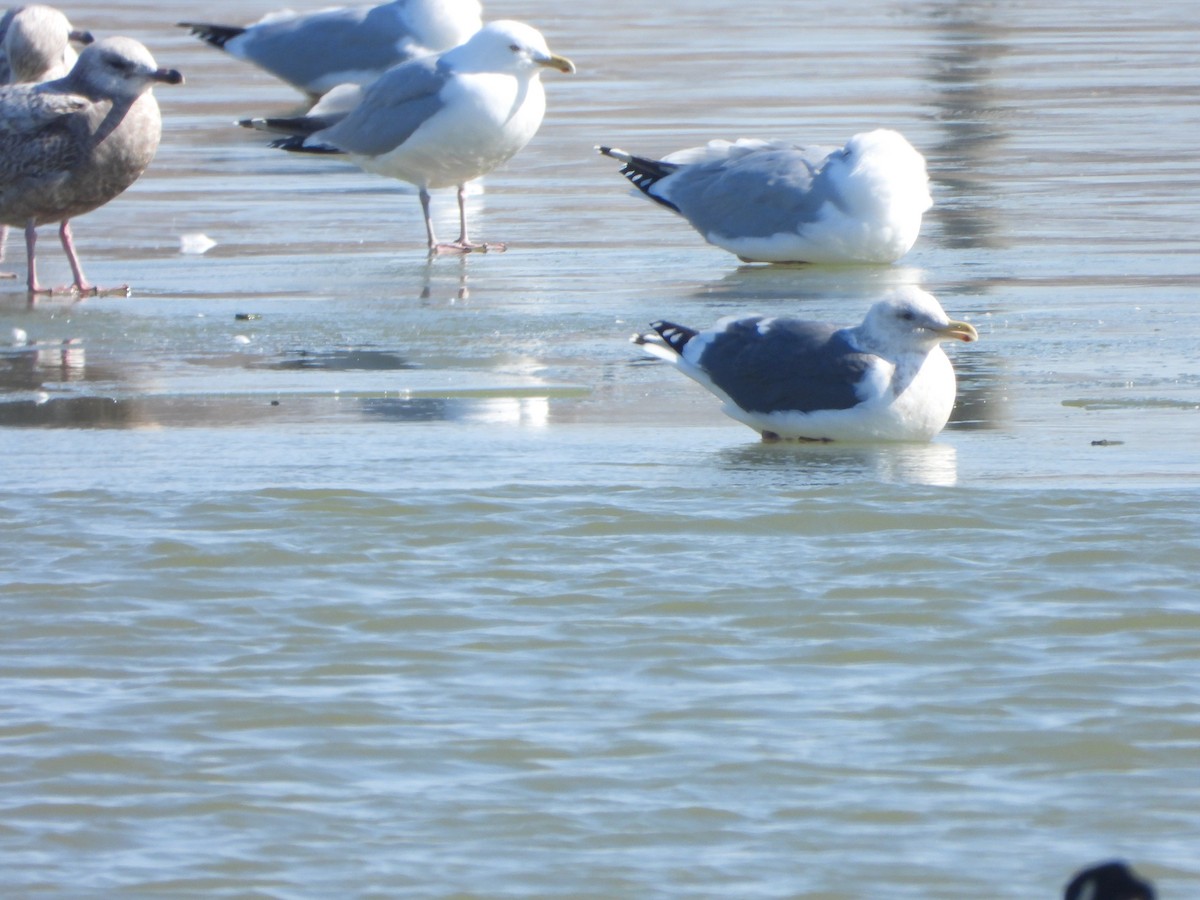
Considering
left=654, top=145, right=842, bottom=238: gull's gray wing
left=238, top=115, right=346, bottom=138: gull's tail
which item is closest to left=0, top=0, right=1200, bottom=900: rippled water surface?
left=654, top=145, right=842, bottom=238: gull's gray wing

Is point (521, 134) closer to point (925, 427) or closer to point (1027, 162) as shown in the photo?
point (1027, 162)

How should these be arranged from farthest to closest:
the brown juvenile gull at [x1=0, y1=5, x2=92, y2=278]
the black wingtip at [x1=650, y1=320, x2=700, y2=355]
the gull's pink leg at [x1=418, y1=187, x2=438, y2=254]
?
the brown juvenile gull at [x1=0, y1=5, x2=92, y2=278]
the gull's pink leg at [x1=418, y1=187, x2=438, y2=254]
the black wingtip at [x1=650, y1=320, x2=700, y2=355]

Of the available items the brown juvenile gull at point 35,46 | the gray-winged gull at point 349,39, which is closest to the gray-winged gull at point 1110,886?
the brown juvenile gull at point 35,46

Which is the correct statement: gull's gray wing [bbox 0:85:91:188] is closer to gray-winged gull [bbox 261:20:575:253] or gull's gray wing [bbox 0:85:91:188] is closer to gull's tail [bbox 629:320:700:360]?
gray-winged gull [bbox 261:20:575:253]

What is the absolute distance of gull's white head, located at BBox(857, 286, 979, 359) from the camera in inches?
265

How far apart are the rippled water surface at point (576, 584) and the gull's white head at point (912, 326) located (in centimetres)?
31

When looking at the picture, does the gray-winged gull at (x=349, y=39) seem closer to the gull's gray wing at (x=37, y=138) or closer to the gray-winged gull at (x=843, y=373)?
the gull's gray wing at (x=37, y=138)

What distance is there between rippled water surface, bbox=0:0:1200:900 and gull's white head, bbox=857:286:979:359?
1.01 ft

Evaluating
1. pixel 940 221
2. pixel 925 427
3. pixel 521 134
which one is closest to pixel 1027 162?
pixel 940 221

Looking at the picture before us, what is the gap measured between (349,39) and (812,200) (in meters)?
6.77

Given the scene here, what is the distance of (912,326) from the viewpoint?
22.1 ft

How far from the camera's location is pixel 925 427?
6617 mm

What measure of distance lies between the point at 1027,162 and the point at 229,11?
13.2 m

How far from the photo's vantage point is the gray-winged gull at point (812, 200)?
30.6 feet
